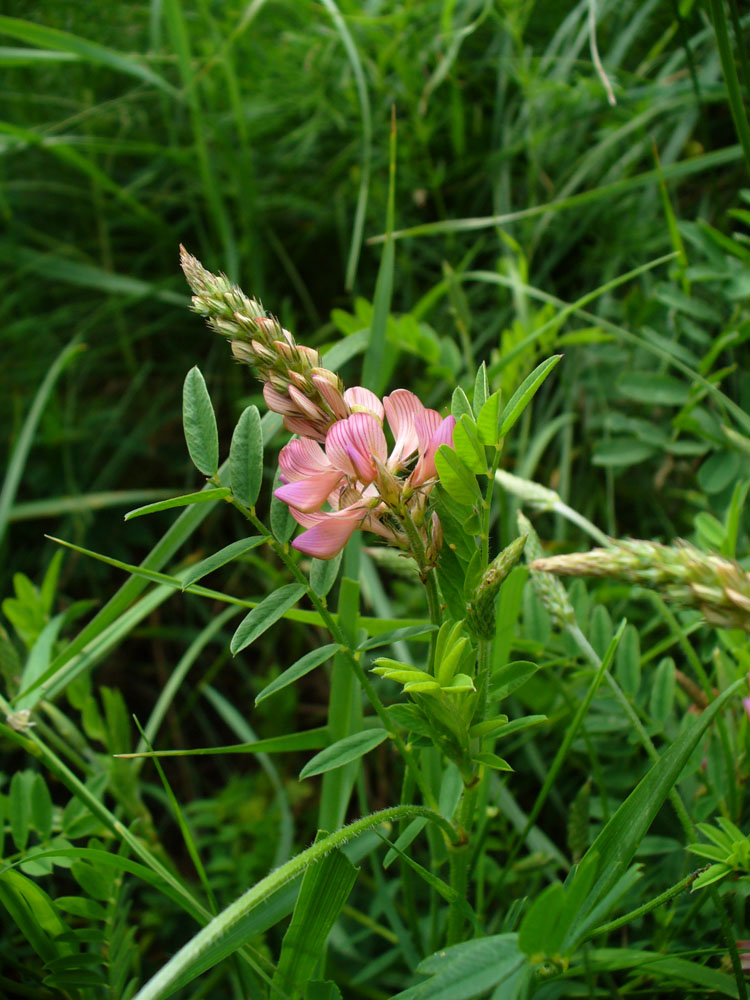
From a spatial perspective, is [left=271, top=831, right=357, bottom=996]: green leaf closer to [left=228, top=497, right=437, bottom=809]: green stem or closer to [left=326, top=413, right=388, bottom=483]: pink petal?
[left=228, top=497, right=437, bottom=809]: green stem

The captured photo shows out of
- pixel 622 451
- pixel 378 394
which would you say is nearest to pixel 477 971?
pixel 378 394

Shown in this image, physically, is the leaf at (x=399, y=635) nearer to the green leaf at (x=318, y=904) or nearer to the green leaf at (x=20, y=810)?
the green leaf at (x=318, y=904)

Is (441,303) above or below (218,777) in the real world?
above

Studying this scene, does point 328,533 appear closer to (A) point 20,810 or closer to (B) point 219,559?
(B) point 219,559

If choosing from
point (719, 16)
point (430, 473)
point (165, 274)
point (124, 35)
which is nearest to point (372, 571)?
point (430, 473)

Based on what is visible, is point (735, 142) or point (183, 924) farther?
point (735, 142)

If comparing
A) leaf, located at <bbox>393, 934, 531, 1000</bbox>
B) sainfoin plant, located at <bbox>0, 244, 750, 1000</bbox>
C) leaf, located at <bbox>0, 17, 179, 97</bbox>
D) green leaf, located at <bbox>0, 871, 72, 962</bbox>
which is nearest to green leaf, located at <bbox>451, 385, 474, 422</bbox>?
sainfoin plant, located at <bbox>0, 244, 750, 1000</bbox>

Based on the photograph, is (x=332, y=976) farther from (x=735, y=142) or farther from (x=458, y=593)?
(x=735, y=142)

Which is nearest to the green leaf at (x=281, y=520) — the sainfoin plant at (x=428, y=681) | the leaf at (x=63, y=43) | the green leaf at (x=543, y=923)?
the sainfoin plant at (x=428, y=681)
